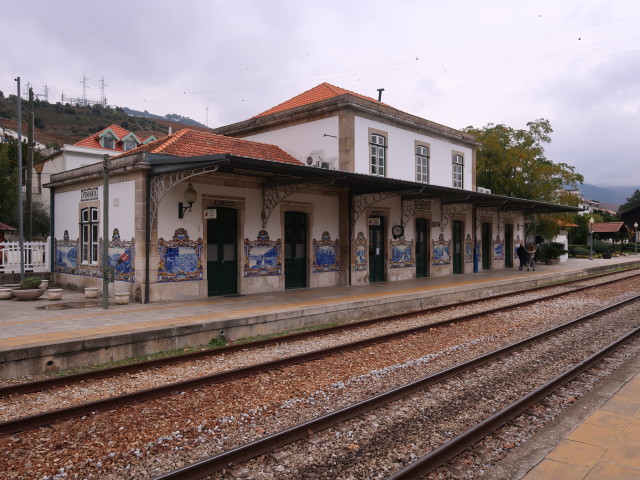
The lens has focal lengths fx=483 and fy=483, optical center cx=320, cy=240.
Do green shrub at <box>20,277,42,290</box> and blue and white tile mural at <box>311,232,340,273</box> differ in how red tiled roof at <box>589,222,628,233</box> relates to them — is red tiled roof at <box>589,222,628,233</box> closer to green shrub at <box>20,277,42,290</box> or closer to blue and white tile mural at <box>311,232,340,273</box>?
blue and white tile mural at <box>311,232,340,273</box>

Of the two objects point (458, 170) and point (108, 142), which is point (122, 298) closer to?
point (458, 170)

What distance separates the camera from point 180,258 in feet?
40.7

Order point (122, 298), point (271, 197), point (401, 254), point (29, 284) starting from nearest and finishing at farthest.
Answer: point (122, 298), point (29, 284), point (271, 197), point (401, 254)

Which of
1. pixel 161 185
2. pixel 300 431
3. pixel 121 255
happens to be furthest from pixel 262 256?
pixel 300 431

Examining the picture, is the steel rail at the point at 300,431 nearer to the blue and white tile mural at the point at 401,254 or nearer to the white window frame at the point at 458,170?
the blue and white tile mural at the point at 401,254

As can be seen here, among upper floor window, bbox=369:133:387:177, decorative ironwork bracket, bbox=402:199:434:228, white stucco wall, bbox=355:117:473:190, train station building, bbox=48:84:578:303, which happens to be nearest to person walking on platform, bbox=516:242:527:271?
train station building, bbox=48:84:578:303

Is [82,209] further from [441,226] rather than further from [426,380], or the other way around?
[441,226]

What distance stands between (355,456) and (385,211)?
14.4 metres

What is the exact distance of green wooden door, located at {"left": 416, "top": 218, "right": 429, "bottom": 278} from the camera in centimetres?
2022

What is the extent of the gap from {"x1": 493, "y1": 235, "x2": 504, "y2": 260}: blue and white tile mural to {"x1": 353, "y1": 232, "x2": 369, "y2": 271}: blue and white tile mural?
11.2 m

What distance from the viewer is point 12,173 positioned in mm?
32312

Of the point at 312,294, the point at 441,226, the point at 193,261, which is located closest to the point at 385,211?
the point at 441,226

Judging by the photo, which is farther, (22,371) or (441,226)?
(441,226)

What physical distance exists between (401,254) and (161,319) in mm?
11526
